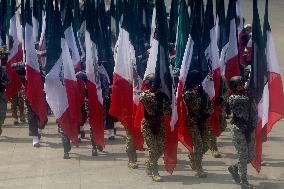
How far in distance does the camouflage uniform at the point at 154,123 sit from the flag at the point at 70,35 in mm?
2920

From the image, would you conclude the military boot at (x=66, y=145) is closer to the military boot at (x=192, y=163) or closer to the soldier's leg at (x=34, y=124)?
the soldier's leg at (x=34, y=124)

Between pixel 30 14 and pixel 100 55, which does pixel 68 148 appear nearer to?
pixel 100 55

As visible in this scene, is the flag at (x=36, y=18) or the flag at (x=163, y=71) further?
the flag at (x=36, y=18)

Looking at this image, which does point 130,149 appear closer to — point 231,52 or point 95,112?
point 95,112

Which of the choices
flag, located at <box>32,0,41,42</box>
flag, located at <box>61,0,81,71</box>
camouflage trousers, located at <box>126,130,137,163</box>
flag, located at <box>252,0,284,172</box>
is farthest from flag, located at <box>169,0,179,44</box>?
camouflage trousers, located at <box>126,130,137,163</box>

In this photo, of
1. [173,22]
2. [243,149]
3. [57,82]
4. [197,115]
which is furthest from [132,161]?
[173,22]

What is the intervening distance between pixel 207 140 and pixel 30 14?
205 inches

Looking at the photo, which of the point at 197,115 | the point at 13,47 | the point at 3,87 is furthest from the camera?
the point at 13,47

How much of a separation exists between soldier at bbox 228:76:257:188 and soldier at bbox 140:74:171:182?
1121 mm

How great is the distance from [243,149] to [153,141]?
148 cm

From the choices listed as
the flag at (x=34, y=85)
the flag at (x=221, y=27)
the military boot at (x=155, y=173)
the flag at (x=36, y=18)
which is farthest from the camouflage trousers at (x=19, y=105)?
the military boot at (x=155, y=173)

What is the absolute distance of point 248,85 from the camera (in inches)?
370

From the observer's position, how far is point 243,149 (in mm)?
8938

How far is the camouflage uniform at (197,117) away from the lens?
9.62 m
